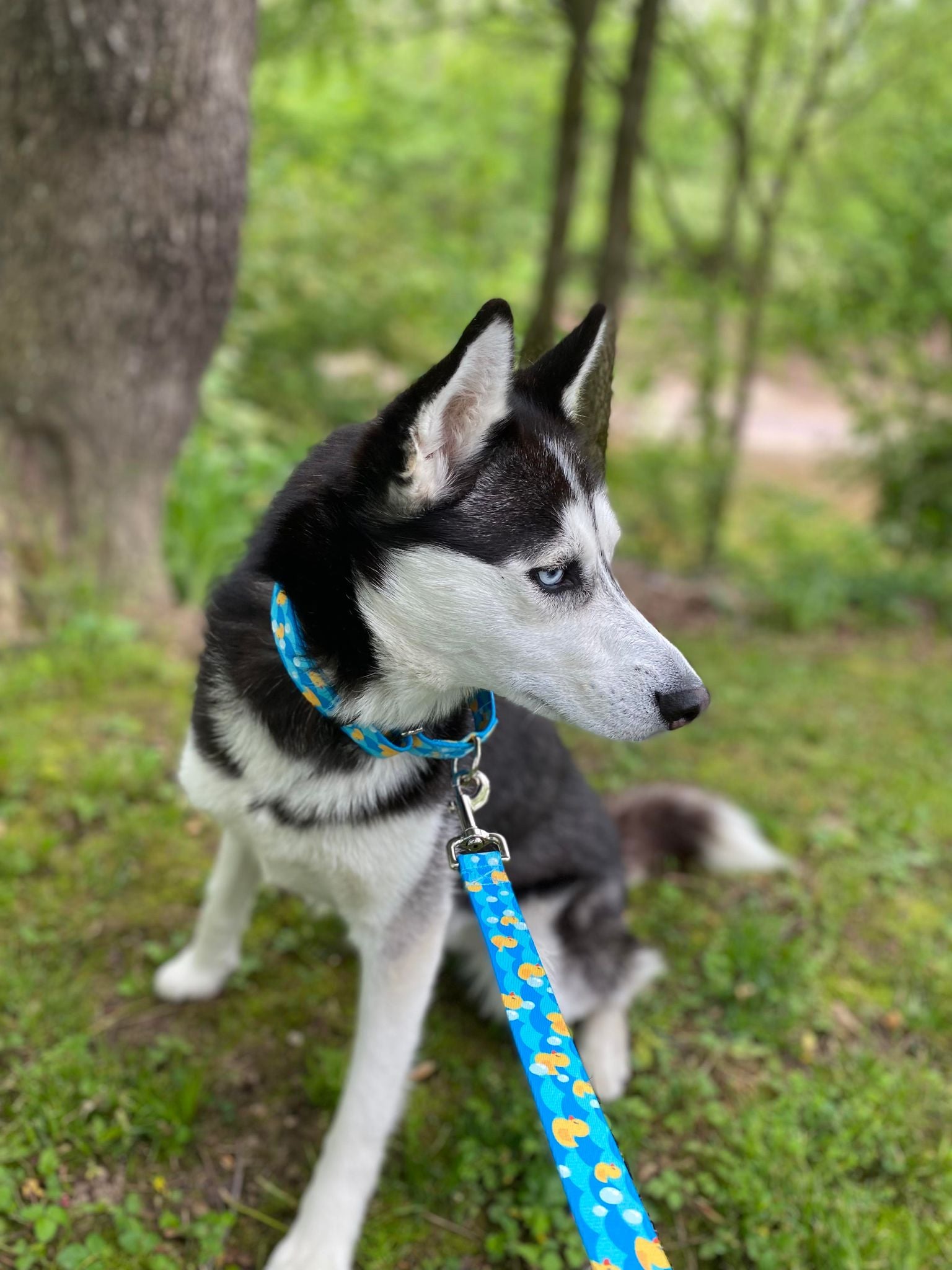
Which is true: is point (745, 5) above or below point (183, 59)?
above

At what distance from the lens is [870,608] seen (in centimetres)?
764

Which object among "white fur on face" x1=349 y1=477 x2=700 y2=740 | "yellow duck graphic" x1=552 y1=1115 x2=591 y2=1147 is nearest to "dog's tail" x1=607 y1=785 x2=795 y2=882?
"white fur on face" x1=349 y1=477 x2=700 y2=740

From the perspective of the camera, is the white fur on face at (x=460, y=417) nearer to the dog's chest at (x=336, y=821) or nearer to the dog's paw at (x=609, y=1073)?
the dog's chest at (x=336, y=821)

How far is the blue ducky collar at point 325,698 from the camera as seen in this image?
1831 millimetres

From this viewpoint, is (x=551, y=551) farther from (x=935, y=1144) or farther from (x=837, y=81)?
(x=837, y=81)

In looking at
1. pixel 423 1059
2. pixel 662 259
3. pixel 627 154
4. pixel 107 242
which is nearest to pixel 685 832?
pixel 423 1059

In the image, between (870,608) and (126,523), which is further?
(870,608)

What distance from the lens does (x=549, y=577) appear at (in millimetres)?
1711

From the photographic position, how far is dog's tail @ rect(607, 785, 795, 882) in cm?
326

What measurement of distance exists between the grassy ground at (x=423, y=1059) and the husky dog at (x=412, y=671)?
25cm

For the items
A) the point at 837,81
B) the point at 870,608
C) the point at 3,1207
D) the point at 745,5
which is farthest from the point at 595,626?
the point at 745,5

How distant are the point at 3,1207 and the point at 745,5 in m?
12.1

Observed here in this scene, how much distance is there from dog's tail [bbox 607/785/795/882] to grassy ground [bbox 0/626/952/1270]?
183mm

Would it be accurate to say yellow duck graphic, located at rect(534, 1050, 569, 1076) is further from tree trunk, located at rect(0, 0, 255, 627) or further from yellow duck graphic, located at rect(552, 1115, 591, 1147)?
tree trunk, located at rect(0, 0, 255, 627)
